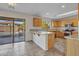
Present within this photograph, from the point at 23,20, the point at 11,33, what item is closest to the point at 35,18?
the point at 23,20

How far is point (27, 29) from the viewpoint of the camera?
7.45 m

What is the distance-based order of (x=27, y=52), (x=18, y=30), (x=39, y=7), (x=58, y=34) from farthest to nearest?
(x=58, y=34)
(x=18, y=30)
(x=39, y=7)
(x=27, y=52)

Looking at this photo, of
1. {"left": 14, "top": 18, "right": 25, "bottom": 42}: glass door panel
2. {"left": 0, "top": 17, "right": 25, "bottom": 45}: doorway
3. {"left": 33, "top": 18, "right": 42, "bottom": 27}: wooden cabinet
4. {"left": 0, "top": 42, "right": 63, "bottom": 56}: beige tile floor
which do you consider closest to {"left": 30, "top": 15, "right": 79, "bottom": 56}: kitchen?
{"left": 33, "top": 18, "right": 42, "bottom": 27}: wooden cabinet

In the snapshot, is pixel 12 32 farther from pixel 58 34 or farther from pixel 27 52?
pixel 58 34

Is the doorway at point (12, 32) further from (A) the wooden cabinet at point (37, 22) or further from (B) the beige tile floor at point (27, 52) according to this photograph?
(B) the beige tile floor at point (27, 52)

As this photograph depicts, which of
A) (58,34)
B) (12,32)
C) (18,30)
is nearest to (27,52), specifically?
(12,32)

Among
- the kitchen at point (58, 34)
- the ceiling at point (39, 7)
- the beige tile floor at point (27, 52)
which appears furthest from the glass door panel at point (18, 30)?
the beige tile floor at point (27, 52)

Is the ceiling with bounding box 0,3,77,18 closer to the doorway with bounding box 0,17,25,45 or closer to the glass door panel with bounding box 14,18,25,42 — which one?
the doorway with bounding box 0,17,25,45

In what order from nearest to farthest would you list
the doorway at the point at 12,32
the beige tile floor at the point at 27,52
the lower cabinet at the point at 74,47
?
the lower cabinet at the point at 74,47 < the beige tile floor at the point at 27,52 < the doorway at the point at 12,32

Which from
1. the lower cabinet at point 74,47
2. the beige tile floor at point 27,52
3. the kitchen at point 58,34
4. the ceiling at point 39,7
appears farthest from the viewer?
the beige tile floor at point 27,52

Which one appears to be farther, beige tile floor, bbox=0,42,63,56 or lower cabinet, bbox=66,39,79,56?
beige tile floor, bbox=0,42,63,56

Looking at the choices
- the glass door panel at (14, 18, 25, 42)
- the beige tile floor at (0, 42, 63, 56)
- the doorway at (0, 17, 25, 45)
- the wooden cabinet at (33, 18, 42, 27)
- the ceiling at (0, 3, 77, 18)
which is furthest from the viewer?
the wooden cabinet at (33, 18, 42, 27)

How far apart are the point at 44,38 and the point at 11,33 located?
7.75ft

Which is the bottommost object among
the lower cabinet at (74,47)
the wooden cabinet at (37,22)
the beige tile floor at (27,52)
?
the beige tile floor at (27,52)
